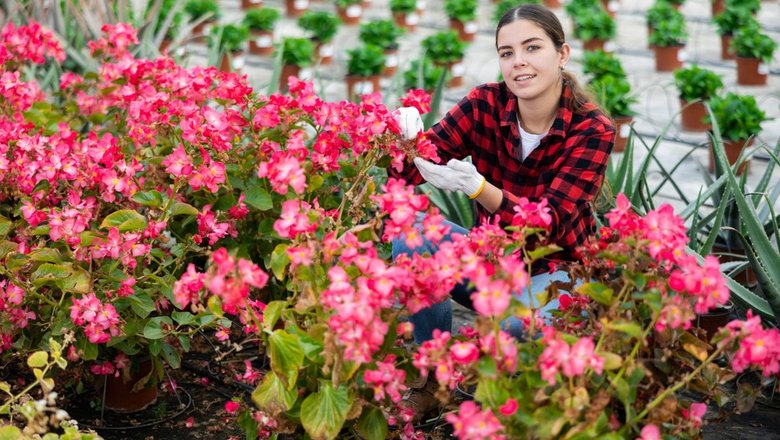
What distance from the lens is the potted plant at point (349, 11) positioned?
27.8 ft

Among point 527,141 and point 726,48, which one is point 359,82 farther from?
point 527,141

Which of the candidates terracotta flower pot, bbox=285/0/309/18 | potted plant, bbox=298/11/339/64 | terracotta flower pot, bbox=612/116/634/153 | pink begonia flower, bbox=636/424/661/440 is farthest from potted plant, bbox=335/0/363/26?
pink begonia flower, bbox=636/424/661/440

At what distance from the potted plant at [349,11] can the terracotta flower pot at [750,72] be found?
3453 mm

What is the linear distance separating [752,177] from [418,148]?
103 inches

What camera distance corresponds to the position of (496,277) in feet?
5.11

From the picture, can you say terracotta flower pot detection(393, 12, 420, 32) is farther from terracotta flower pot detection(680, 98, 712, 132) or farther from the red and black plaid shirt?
the red and black plaid shirt

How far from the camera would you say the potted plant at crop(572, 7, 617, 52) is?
690cm

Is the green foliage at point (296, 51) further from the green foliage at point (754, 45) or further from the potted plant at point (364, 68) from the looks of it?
the green foliage at point (754, 45)

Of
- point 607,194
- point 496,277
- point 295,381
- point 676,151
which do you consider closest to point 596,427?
point 496,277

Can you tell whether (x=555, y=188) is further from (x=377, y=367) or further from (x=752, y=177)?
(x=752, y=177)

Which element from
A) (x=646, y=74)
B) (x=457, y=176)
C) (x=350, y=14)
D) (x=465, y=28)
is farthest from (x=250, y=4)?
(x=457, y=176)

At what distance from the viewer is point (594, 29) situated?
22.7 ft

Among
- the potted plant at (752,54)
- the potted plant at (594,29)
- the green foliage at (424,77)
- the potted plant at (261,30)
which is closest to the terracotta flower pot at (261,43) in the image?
the potted plant at (261,30)

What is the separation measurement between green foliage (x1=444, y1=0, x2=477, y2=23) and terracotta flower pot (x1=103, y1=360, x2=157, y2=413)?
5655 millimetres
